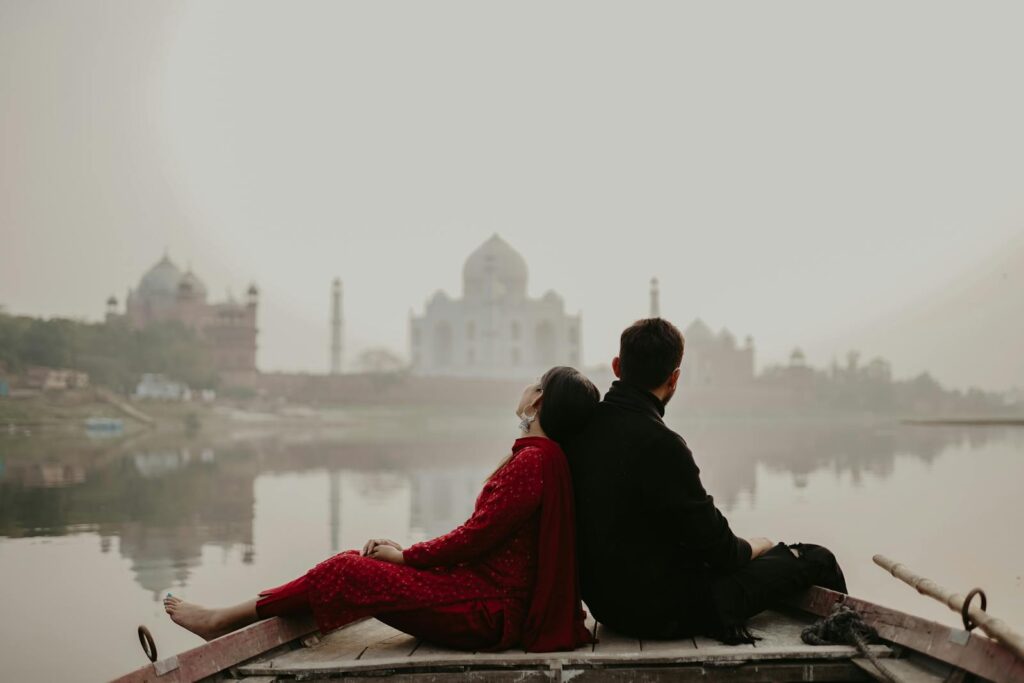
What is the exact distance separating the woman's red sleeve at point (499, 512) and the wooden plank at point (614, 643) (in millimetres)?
232

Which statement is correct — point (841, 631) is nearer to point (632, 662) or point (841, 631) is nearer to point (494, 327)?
point (632, 662)

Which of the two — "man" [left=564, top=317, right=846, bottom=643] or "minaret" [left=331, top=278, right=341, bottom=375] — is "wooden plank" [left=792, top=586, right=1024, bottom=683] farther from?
"minaret" [left=331, top=278, right=341, bottom=375]

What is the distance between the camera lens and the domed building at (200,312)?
2120 centimetres

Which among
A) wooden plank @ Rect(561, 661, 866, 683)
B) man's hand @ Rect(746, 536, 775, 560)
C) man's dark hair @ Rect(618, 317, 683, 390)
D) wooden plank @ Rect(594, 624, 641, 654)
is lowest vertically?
wooden plank @ Rect(561, 661, 866, 683)

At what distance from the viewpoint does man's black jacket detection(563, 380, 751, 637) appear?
165 cm

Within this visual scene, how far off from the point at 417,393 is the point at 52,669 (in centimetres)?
1774

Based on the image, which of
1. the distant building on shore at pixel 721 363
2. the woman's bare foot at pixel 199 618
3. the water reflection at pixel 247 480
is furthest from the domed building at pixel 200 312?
the woman's bare foot at pixel 199 618

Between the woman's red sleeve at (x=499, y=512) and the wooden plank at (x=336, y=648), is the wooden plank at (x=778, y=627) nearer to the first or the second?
the woman's red sleeve at (x=499, y=512)

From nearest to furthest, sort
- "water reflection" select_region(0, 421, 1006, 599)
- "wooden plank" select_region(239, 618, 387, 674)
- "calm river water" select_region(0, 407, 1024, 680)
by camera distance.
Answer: "wooden plank" select_region(239, 618, 387, 674)
"calm river water" select_region(0, 407, 1024, 680)
"water reflection" select_region(0, 421, 1006, 599)

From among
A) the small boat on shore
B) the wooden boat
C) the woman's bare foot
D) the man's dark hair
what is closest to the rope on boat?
the wooden boat

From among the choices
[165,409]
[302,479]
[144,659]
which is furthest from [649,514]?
[165,409]

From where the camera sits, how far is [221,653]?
1568mm

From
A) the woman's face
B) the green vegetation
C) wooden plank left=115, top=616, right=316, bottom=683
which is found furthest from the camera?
the green vegetation

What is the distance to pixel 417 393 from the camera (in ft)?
70.2
